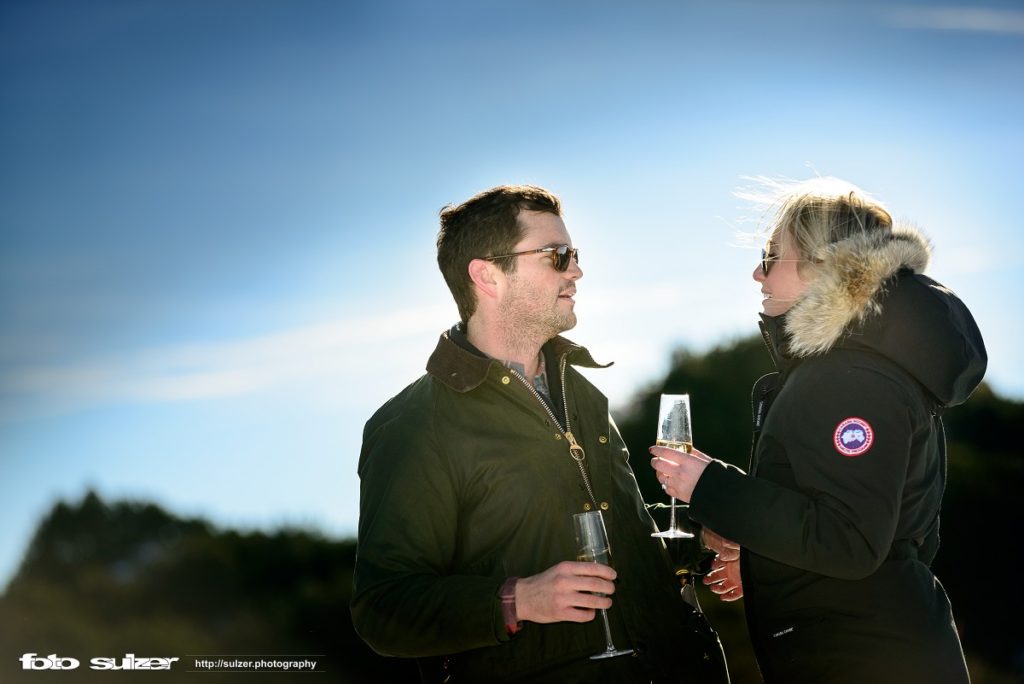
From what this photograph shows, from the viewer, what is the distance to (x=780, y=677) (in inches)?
116

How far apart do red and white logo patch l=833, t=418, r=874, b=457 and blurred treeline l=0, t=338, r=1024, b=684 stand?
7.59m

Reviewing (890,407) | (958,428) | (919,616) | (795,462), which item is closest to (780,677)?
(919,616)

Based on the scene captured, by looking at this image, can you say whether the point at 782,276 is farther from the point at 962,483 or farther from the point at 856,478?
the point at 962,483

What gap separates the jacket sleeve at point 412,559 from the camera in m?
2.91

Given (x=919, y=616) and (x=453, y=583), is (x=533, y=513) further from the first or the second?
(x=919, y=616)

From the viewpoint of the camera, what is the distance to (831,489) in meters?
2.60

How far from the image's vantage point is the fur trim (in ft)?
8.98

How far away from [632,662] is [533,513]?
0.61 metres

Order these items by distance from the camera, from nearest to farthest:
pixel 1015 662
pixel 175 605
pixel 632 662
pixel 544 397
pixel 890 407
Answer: pixel 890 407 → pixel 632 662 → pixel 544 397 → pixel 1015 662 → pixel 175 605

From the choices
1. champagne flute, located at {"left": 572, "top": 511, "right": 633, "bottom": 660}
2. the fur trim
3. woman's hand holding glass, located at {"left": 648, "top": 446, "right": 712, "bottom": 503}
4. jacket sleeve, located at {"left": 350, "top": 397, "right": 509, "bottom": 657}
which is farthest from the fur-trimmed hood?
jacket sleeve, located at {"left": 350, "top": 397, "right": 509, "bottom": 657}

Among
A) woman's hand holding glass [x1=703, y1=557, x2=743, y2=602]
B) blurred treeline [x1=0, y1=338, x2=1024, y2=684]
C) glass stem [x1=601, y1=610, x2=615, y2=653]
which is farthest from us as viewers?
blurred treeline [x1=0, y1=338, x2=1024, y2=684]

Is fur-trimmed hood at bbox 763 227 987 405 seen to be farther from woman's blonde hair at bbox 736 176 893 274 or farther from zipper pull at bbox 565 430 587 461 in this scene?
zipper pull at bbox 565 430 587 461

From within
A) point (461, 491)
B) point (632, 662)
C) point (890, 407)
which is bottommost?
point (632, 662)

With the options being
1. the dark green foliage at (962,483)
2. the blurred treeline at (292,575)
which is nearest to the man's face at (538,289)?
the blurred treeline at (292,575)
